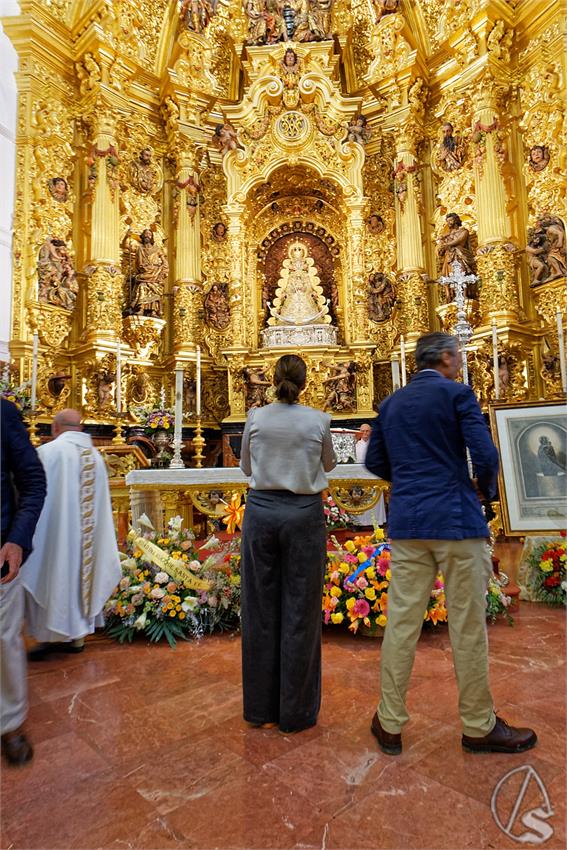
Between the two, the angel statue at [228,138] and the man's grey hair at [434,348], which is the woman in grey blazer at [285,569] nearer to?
the man's grey hair at [434,348]

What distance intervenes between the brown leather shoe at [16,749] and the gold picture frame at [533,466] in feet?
11.9

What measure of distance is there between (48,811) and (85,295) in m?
9.57

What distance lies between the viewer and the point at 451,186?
34.8 ft

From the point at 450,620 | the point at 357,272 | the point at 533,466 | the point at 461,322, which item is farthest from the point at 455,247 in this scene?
the point at 450,620

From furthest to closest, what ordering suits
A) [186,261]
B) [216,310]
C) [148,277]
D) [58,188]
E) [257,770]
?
1. [216,310]
2. [186,261]
3. [148,277]
4. [58,188]
5. [257,770]

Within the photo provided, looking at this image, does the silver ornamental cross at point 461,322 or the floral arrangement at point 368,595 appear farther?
the silver ornamental cross at point 461,322

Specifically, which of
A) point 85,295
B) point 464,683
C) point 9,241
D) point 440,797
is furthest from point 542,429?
point 9,241

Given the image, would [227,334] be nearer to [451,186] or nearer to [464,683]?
[451,186]

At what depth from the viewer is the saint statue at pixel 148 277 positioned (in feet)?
34.9

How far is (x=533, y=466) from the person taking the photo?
432 centimetres

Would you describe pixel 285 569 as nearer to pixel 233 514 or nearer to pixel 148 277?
pixel 233 514

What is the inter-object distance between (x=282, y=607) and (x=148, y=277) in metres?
9.61

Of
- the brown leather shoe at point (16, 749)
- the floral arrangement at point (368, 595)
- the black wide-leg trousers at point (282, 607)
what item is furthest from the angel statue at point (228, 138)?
the brown leather shoe at point (16, 749)

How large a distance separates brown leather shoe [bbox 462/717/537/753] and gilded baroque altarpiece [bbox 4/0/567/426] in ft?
25.6
